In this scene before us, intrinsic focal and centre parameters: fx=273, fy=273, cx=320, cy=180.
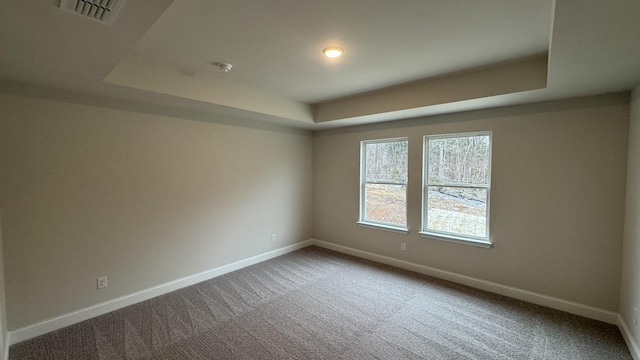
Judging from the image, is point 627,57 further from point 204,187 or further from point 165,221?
point 165,221

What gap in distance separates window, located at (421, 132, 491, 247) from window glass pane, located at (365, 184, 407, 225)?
38cm

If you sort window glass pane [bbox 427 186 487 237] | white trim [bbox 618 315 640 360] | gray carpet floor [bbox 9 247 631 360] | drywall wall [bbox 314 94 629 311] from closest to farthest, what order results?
white trim [bbox 618 315 640 360], gray carpet floor [bbox 9 247 631 360], drywall wall [bbox 314 94 629 311], window glass pane [bbox 427 186 487 237]

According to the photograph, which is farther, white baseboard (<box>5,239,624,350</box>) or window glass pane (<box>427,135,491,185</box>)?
window glass pane (<box>427,135,491,185</box>)

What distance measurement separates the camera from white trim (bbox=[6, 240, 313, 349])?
7.98 feet

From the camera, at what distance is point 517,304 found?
10.1 ft

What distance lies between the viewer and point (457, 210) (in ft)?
12.3

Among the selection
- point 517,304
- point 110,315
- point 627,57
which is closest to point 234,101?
point 110,315

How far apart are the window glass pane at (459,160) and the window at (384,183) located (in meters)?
0.45

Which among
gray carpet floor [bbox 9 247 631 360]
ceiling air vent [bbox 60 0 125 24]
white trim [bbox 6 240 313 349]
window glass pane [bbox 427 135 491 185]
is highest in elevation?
ceiling air vent [bbox 60 0 125 24]

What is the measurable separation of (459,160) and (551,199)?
1.07 meters

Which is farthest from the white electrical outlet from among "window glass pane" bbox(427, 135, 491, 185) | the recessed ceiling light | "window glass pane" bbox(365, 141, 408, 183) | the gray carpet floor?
"window glass pane" bbox(427, 135, 491, 185)

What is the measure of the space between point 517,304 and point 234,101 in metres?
4.02

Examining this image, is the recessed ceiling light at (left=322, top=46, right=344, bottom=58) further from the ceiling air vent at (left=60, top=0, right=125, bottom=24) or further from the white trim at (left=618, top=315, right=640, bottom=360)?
the white trim at (left=618, top=315, right=640, bottom=360)

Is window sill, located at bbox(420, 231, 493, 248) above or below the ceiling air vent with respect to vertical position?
below
